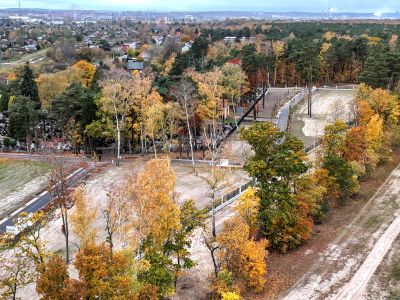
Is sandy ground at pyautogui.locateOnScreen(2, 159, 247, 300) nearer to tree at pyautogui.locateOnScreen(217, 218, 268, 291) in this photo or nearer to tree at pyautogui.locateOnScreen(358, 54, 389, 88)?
tree at pyautogui.locateOnScreen(217, 218, 268, 291)

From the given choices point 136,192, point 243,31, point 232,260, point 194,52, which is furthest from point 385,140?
point 243,31

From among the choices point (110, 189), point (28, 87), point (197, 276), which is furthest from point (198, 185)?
point (28, 87)

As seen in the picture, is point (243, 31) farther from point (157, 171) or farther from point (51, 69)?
point (157, 171)

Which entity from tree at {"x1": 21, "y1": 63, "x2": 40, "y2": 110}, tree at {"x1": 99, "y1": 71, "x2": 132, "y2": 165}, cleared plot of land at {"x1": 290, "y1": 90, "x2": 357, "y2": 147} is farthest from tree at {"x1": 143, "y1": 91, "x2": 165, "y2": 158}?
tree at {"x1": 21, "y1": 63, "x2": 40, "y2": 110}

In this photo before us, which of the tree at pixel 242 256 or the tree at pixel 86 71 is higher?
the tree at pixel 86 71

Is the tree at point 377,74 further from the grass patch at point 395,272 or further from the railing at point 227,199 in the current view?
the grass patch at point 395,272

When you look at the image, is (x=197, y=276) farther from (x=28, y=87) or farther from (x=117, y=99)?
(x=28, y=87)

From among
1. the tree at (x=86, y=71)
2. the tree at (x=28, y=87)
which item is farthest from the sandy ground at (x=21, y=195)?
the tree at (x=86, y=71)
